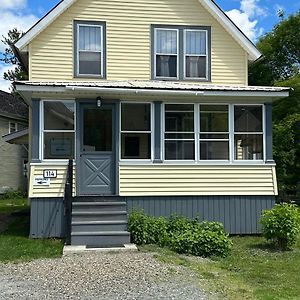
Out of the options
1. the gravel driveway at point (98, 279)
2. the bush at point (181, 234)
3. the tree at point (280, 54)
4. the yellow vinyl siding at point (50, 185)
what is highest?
the tree at point (280, 54)

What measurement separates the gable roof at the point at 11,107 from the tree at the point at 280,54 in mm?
16285

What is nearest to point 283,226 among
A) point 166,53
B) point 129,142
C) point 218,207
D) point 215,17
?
point 218,207

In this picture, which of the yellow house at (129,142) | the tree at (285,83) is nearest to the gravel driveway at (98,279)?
the yellow house at (129,142)

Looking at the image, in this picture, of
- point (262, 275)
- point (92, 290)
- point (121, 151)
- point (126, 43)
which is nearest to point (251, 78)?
point (126, 43)

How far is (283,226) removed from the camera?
34.9 feet

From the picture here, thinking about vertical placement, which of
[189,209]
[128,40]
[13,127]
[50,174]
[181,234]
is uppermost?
[128,40]

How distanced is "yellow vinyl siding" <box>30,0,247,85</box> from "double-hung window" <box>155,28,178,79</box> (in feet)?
0.95

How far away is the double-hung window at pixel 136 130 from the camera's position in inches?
511

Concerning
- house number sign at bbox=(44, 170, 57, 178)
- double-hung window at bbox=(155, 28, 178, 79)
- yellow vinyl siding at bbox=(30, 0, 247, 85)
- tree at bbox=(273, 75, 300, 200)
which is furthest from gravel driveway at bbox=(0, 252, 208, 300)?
tree at bbox=(273, 75, 300, 200)

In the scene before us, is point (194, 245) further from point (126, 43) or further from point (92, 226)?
point (126, 43)

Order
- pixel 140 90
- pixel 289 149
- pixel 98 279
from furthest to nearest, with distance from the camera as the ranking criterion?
pixel 289 149, pixel 140 90, pixel 98 279

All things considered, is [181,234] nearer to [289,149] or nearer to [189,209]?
[189,209]

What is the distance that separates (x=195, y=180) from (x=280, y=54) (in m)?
17.9

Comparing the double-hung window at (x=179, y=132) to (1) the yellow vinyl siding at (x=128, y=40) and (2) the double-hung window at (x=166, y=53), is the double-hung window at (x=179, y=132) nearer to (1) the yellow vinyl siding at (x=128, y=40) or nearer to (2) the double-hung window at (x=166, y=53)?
(2) the double-hung window at (x=166, y=53)
